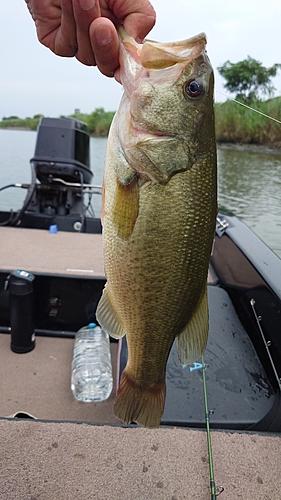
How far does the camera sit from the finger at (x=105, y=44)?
1.12 m

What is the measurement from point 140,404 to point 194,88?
3.64 feet

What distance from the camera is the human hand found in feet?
3.73

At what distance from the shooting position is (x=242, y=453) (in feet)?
6.02

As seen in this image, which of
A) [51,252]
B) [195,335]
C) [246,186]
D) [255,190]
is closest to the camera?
[195,335]

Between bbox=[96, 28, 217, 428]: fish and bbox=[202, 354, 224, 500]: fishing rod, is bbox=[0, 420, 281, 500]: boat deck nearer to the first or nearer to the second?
bbox=[202, 354, 224, 500]: fishing rod

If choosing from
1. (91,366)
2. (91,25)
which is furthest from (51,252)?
(91,25)

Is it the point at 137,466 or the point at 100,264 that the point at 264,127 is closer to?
the point at 100,264

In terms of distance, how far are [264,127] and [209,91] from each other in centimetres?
1886

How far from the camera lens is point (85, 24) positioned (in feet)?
3.87

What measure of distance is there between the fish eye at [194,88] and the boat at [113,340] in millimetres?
1536

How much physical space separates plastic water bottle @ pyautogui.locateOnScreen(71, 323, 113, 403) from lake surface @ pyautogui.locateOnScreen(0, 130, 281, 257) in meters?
5.89

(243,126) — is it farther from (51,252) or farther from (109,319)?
(109,319)

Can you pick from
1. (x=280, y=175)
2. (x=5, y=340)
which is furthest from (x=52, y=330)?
(x=280, y=175)

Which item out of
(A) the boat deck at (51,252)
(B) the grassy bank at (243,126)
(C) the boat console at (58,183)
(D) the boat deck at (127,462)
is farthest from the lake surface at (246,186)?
(D) the boat deck at (127,462)
